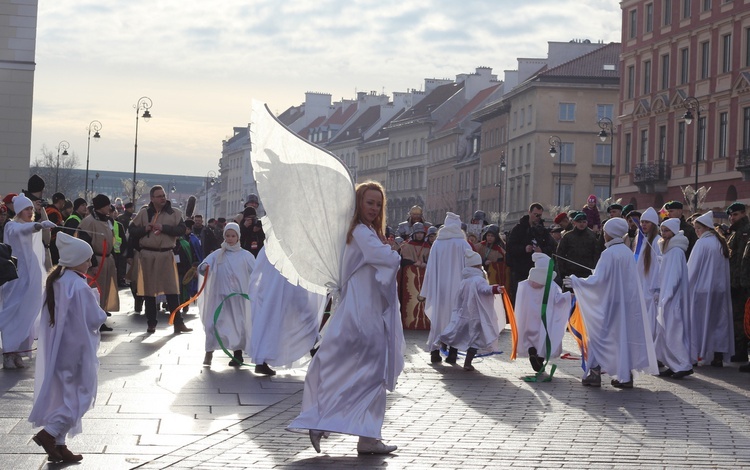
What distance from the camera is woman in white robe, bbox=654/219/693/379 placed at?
16.8 m

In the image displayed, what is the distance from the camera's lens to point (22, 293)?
15.3 m

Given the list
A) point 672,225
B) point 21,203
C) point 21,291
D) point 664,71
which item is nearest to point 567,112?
point 664,71

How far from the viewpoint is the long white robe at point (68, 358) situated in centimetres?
909

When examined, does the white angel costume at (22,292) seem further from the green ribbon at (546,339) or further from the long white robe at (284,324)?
the green ribbon at (546,339)

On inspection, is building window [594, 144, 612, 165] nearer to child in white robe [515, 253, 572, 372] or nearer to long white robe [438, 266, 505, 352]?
child in white robe [515, 253, 572, 372]

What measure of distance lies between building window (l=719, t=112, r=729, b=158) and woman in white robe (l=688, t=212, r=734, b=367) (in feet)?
140

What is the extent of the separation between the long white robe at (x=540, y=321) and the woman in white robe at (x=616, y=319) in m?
1.19

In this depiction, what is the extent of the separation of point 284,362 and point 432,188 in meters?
106

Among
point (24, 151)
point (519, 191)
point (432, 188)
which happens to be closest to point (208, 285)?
point (24, 151)

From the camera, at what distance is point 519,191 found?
3693 inches

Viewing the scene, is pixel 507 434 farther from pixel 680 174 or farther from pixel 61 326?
pixel 680 174

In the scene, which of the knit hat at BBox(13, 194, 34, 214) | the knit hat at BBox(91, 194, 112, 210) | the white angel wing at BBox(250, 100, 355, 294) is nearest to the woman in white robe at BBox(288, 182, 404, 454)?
the white angel wing at BBox(250, 100, 355, 294)

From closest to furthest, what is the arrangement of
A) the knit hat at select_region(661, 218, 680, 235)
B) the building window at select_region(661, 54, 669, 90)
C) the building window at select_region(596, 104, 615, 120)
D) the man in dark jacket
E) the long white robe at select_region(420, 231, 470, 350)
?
the knit hat at select_region(661, 218, 680, 235) → the long white robe at select_region(420, 231, 470, 350) → the man in dark jacket → the building window at select_region(661, 54, 669, 90) → the building window at select_region(596, 104, 615, 120)

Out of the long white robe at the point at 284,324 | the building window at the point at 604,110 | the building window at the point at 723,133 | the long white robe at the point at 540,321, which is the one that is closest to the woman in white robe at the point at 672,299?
the long white robe at the point at 540,321
